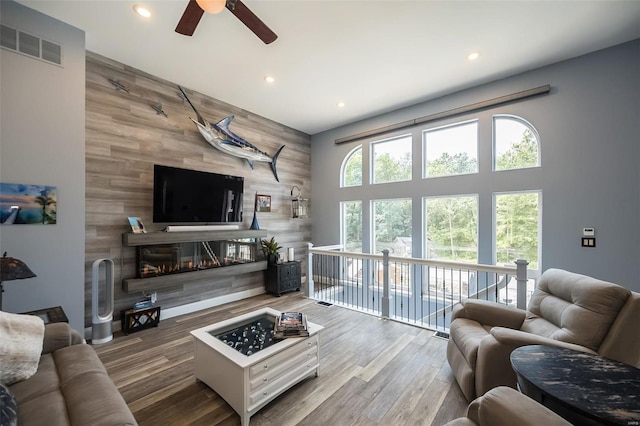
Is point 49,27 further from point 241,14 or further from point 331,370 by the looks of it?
point 331,370

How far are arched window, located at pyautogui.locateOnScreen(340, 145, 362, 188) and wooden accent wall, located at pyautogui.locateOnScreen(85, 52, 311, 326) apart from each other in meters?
2.03

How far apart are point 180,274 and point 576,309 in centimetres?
413

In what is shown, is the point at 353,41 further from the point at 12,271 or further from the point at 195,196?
the point at 12,271

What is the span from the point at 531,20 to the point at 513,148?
1.70 m

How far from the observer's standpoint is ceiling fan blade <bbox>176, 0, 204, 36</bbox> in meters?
1.95

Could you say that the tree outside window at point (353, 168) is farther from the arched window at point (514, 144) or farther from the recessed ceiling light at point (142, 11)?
the recessed ceiling light at point (142, 11)

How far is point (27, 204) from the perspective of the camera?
2.41 m

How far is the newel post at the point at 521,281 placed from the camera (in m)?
2.67

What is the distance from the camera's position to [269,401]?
76.3 inches

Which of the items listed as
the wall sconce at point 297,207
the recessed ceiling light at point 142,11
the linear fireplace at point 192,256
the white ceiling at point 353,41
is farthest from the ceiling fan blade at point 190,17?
the wall sconce at point 297,207

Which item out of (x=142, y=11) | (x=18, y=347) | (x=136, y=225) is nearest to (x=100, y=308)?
(x=136, y=225)

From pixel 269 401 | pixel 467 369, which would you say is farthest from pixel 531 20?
pixel 269 401

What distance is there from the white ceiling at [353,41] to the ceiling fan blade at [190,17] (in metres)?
A: 0.49

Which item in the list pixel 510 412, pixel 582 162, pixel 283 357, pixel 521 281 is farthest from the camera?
pixel 582 162
